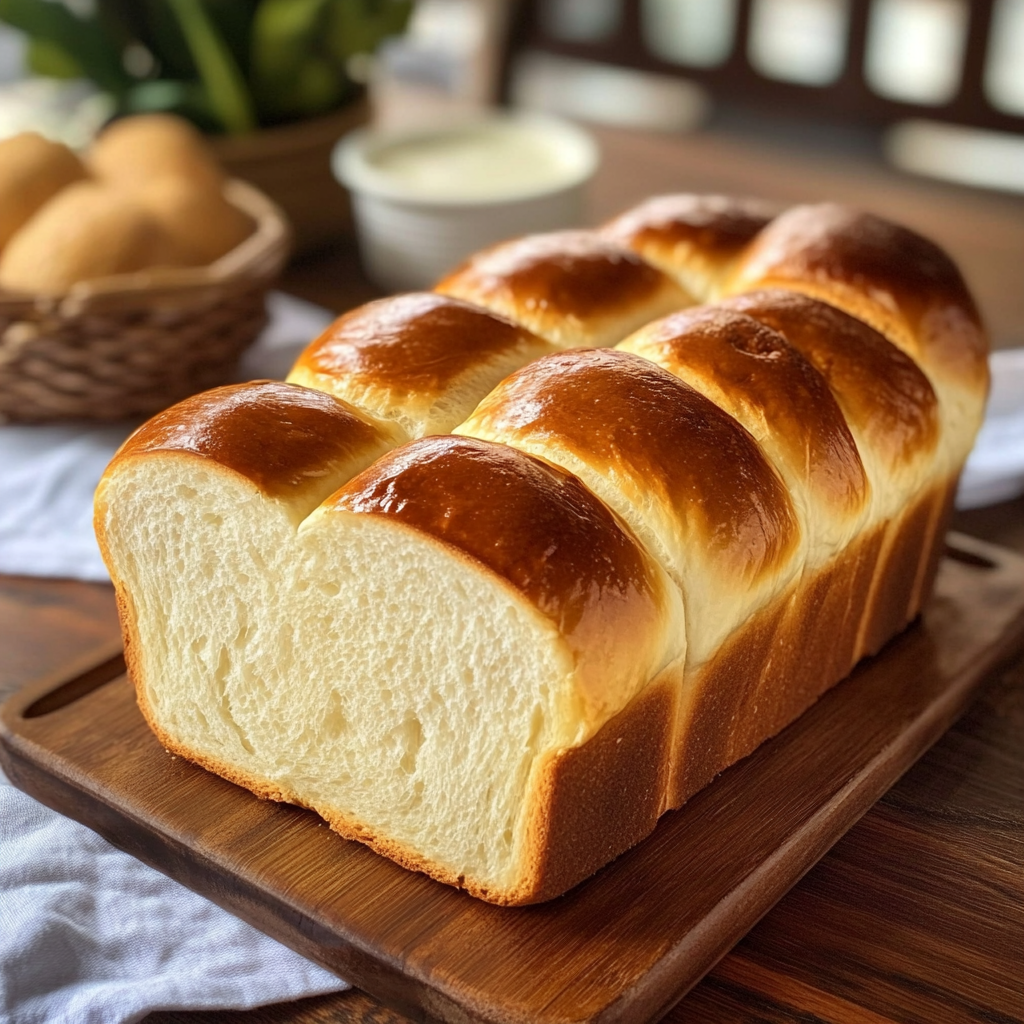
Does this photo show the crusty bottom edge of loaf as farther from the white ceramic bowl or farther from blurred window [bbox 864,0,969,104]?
blurred window [bbox 864,0,969,104]

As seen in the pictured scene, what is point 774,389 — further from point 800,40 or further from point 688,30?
point 688,30

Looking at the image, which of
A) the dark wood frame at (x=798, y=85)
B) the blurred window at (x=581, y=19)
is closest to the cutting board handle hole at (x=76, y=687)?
the dark wood frame at (x=798, y=85)

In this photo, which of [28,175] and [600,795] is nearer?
[600,795]

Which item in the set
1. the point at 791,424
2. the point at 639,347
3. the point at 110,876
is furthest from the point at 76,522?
the point at 791,424

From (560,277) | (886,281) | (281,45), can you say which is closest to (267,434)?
(560,277)

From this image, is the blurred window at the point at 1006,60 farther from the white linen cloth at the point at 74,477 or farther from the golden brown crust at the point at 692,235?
the golden brown crust at the point at 692,235

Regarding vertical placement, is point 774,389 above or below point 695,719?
above

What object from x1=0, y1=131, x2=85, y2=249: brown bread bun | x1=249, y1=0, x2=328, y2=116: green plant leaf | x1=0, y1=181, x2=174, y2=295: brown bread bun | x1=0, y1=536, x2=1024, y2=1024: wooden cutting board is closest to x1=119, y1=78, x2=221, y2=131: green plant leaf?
x1=249, y1=0, x2=328, y2=116: green plant leaf

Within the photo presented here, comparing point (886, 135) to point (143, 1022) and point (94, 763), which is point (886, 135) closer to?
point (94, 763)
